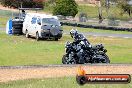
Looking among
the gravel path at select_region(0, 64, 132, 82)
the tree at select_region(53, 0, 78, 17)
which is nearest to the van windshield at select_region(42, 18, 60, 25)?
the gravel path at select_region(0, 64, 132, 82)

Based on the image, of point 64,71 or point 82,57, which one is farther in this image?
point 82,57

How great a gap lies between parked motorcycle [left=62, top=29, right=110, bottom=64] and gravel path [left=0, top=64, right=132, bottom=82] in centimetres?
82

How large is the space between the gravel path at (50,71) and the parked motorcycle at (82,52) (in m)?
0.82

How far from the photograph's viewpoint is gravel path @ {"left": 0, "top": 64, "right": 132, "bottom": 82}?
1368cm

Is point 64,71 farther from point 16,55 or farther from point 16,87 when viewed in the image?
point 16,55

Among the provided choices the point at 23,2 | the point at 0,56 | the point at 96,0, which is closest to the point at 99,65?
the point at 0,56

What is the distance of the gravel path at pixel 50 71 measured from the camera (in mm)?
13680

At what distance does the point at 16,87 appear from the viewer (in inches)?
384

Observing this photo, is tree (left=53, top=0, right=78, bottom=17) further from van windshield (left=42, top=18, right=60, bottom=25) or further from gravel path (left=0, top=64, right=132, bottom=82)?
gravel path (left=0, top=64, right=132, bottom=82)

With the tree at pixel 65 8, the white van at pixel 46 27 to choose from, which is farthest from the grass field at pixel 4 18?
the white van at pixel 46 27

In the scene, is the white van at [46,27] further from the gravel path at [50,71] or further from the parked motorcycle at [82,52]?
the gravel path at [50,71]

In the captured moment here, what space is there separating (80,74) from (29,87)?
6458 millimetres

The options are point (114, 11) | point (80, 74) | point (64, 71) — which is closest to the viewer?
point (80, 74)

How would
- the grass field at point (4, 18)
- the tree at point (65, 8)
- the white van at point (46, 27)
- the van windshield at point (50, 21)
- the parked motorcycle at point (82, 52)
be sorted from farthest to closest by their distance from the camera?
the tree at point (65, 8) < the grass field at point (4, 18) < the van windshield at point (50, 21) < the white van at point (46, 27) < the parked motorcycle at point (82, 52)
